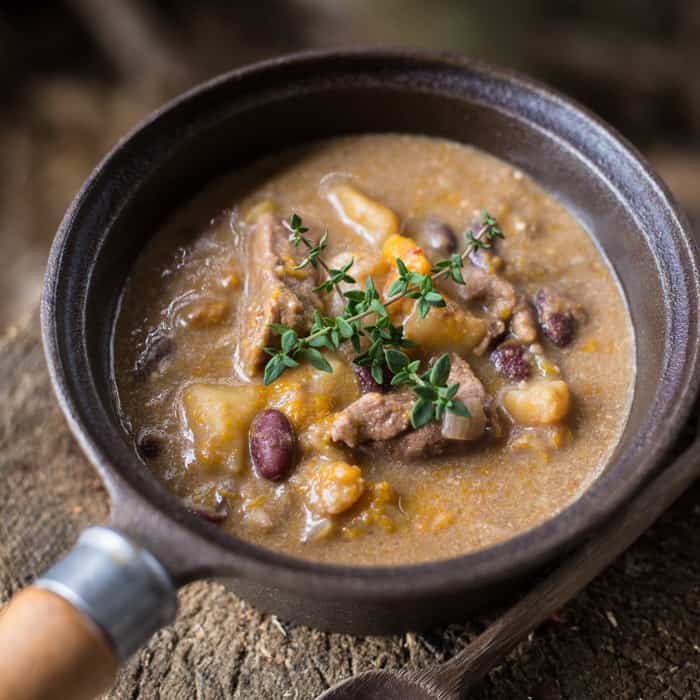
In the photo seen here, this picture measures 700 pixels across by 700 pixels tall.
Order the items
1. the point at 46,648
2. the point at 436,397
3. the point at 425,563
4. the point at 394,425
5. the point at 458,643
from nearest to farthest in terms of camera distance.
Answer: the point at 46,648 → the point at 425,563 → the point at 436,397 → the point at 394,425 → the point at 458,643

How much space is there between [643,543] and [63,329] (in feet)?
6.36

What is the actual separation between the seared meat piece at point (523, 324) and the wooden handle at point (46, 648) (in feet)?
4.89

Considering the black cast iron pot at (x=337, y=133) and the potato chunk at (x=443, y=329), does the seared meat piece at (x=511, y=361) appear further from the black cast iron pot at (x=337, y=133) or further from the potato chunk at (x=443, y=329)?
the black cast iron pot at (x=337, y=133)

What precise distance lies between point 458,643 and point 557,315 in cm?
105

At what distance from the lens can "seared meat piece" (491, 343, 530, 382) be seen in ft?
8.95

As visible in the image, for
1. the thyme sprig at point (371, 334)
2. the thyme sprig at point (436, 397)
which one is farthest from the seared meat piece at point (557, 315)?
the thyme sprig at point (436, 397)

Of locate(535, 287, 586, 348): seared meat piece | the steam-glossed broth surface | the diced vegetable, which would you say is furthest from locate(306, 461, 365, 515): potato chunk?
locate(535, 287, 586, 348): seared meat piece

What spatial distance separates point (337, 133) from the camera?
341cm

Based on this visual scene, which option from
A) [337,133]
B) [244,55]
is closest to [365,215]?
[337,133]

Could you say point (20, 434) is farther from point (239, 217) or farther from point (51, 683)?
point (51, 683)

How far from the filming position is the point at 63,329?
2529mm

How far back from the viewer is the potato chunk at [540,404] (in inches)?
103

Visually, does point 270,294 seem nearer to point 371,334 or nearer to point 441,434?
point 371,334

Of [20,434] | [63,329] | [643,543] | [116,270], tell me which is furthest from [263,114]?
[643,543]
